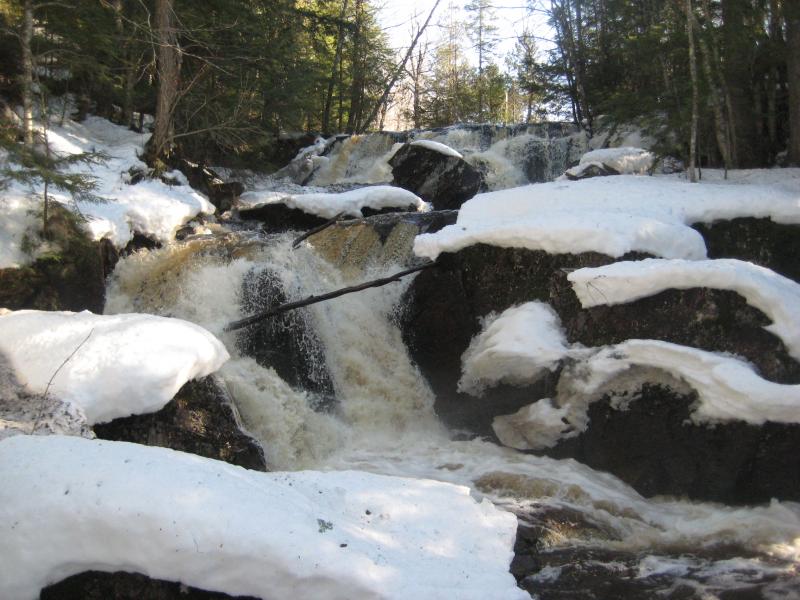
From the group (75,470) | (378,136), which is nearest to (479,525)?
(75,470)

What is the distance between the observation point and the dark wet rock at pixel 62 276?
693 cm

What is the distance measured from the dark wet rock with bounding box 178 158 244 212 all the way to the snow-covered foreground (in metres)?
0.78

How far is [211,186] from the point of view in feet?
40.4

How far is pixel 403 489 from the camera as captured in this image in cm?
361

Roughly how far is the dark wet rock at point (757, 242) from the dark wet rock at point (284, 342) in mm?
4825

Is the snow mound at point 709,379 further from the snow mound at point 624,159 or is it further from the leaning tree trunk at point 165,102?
the leaning tree trunk at point 165,102

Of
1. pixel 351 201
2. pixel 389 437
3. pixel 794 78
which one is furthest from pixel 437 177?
pixel 389 437

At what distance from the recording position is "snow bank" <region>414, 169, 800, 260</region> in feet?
21.4

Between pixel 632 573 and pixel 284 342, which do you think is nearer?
pixel 632 573

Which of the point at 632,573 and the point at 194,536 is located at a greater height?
the point at 194,536

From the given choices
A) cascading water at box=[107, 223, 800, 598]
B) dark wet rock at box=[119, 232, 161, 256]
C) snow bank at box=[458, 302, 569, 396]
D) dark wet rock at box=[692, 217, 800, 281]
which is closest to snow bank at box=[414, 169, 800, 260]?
dark wet rock at box=[692, 217, 800, 281]

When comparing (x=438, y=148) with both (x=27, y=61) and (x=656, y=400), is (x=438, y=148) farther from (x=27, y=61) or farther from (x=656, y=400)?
(x=656, y=400)

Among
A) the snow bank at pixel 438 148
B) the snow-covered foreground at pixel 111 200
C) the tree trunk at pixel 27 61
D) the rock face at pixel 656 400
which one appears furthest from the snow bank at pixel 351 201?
the tree trunk at pixel 27 61

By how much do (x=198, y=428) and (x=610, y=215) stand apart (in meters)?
4.92
